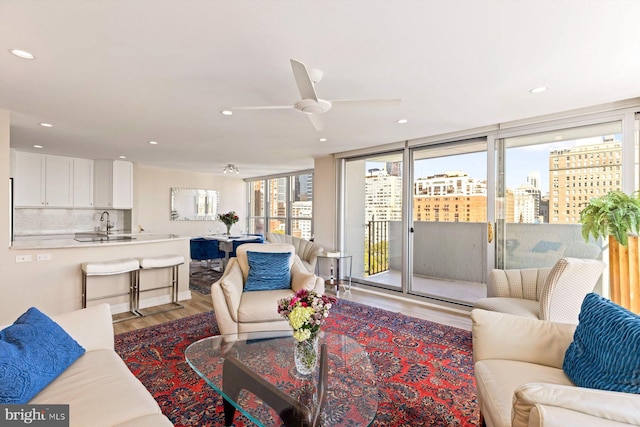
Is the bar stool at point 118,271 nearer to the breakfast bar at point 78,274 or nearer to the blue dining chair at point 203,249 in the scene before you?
the breakfast bar at point 78,274

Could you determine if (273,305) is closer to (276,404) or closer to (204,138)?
(276,404)

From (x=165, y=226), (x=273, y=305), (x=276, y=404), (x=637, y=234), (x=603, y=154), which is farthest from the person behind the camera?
(x=165, y=226)

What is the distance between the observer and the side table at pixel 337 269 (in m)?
5.18

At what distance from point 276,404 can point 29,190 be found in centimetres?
626

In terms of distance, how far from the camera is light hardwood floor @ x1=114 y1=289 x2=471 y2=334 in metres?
3.58

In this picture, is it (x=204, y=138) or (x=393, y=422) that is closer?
(x=393, y=422)

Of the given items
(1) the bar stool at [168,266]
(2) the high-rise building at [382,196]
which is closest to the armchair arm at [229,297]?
(1) the bar stool at [168,266]

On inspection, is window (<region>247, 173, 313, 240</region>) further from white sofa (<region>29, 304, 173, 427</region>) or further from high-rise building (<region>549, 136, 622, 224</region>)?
white sofa (<region>29, 304, 173, 427</region>)

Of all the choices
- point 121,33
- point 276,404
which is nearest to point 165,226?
point 121,33

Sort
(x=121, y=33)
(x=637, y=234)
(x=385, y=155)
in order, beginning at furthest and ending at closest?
(x=385, y=155) → (x=637, y=234) → (x=121, y=33)

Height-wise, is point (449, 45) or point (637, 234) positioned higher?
point (449, 45)

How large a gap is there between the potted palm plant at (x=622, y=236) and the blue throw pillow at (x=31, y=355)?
4.01m

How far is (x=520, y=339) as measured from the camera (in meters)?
1.78

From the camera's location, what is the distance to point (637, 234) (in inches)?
102
